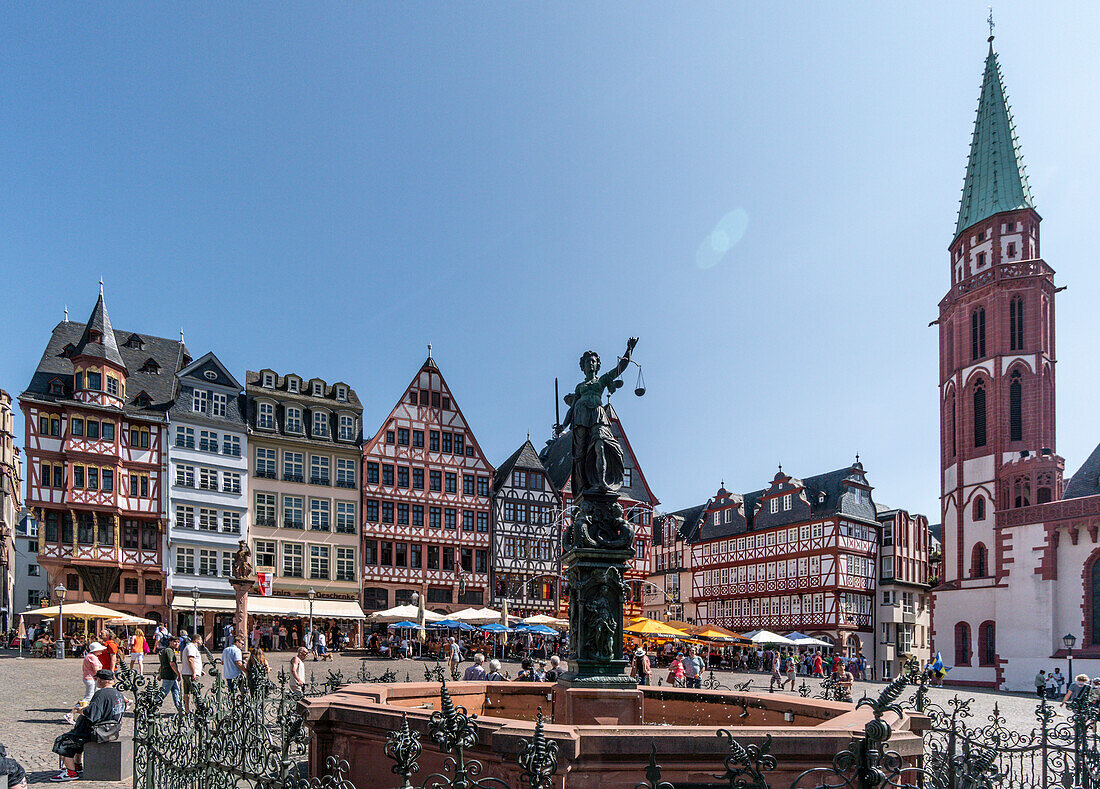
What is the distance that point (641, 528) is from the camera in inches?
2175

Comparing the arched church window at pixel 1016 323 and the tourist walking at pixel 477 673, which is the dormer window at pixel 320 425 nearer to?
the tourist walking at pixel 477 673

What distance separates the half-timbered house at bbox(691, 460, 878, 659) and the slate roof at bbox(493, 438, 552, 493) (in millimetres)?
14100

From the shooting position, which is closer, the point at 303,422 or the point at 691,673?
the point at 691,673

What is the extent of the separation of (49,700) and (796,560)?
135 feet

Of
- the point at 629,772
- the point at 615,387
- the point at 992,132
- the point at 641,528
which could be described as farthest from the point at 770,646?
the point at 629,772

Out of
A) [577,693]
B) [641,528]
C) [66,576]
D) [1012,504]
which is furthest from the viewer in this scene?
[641,528]

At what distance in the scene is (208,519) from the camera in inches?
1693

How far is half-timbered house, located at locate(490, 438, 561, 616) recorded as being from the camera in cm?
4884

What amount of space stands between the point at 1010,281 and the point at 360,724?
46100 millimetres

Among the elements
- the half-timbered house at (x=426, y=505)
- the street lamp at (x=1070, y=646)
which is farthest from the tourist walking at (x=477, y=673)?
the half-timbered house at (x=426, y=505)

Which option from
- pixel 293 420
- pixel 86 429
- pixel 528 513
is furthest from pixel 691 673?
pixel 86 429

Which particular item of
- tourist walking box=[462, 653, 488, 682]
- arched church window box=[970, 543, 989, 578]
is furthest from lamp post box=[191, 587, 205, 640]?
arched church window box=[970, 543, 989, 578]

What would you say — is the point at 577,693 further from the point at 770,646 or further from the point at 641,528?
the point at 641,528

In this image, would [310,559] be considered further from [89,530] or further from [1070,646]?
[1070,646]
